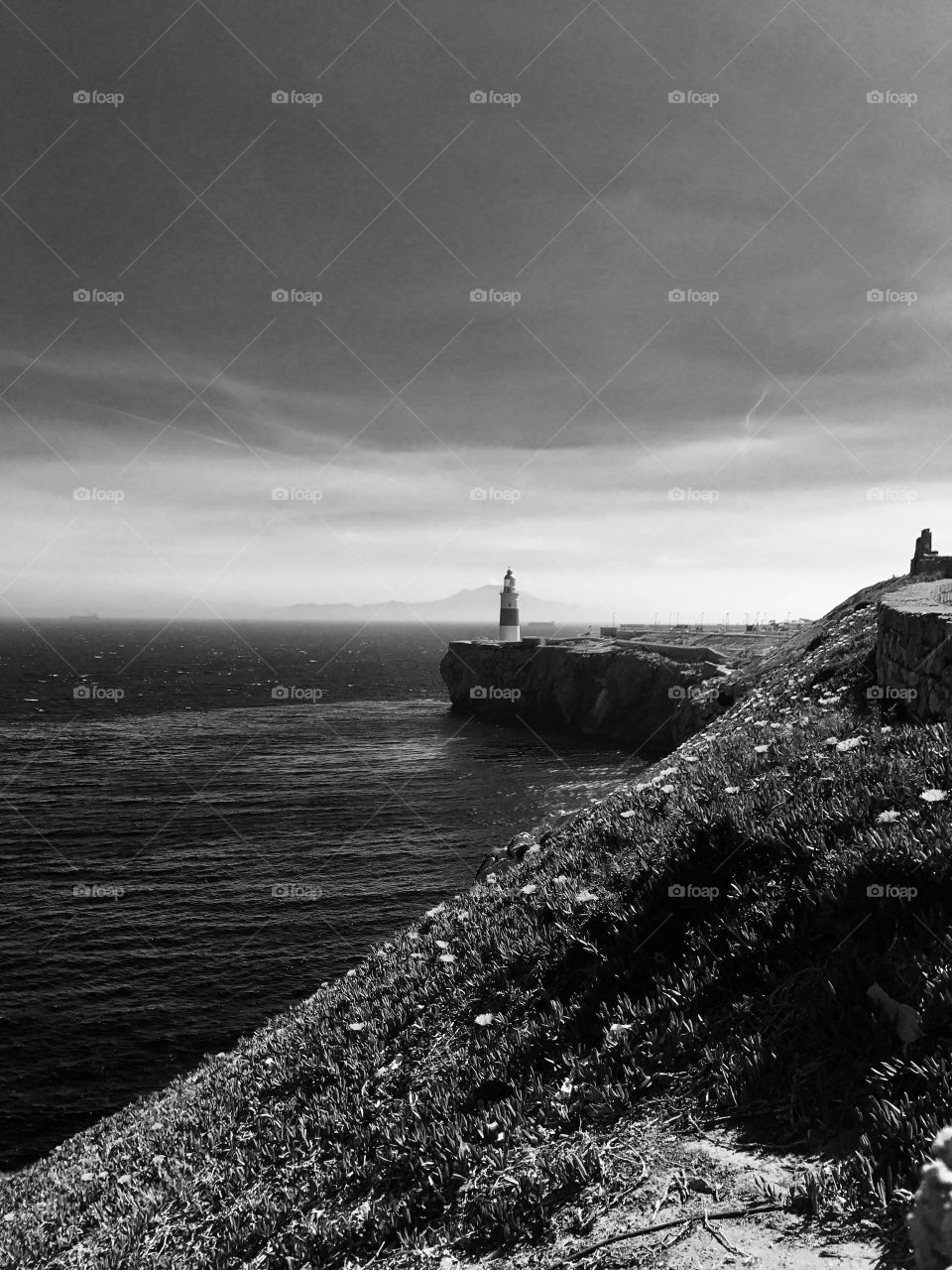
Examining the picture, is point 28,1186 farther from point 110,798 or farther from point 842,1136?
point 110,798

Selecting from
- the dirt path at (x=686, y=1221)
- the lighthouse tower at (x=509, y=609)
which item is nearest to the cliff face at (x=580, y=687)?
the lighthouse tower at (x=509, y=609)

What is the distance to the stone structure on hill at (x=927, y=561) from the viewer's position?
36.8 metres

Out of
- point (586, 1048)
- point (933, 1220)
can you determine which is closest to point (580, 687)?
point (586, 1048)

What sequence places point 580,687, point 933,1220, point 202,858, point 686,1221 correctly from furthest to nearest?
point 580,687
point 202,858
point 686,1221
point 933,1220

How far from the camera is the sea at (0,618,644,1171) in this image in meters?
25.9

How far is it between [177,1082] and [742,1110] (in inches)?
409

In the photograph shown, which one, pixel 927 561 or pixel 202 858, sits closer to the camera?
pixel 927 561

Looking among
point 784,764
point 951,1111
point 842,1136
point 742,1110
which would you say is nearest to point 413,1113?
point 742,1110

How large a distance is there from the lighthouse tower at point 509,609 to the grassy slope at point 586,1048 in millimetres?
94319

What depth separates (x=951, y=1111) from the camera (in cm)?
316

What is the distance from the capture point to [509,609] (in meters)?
103

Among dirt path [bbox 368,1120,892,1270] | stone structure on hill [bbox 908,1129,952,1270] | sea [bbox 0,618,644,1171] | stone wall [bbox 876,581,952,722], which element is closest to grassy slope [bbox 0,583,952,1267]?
dirt path [bbox 368,1120,892,1270]

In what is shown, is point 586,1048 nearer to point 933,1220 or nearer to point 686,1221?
point 686,1221

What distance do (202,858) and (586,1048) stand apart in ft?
136
